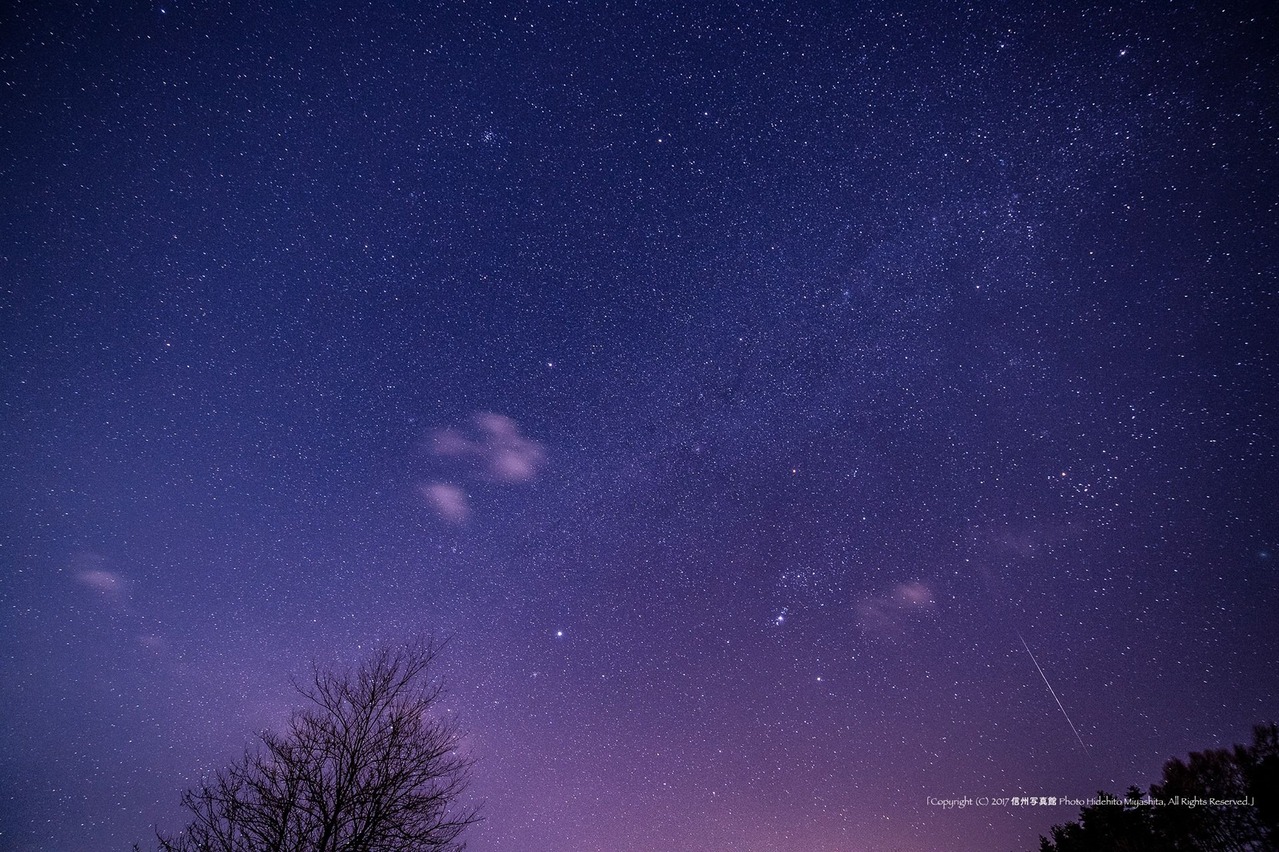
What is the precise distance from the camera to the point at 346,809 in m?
7.16

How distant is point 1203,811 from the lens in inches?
788

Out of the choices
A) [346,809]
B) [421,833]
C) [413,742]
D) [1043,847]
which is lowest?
[1043,847]

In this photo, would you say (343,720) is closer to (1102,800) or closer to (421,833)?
(421,833)

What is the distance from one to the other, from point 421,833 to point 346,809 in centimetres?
117

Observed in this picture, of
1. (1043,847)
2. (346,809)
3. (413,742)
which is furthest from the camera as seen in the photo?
(1043,847)

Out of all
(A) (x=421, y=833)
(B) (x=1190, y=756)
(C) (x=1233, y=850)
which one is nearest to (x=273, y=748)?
(A) (x=421, y=833)

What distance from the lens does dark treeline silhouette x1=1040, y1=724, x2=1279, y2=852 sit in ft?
60.0

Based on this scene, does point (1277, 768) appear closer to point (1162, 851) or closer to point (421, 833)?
point (1162, 851)

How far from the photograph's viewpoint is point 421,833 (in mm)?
7266

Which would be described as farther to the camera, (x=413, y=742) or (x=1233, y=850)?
(x=1233, y=850)

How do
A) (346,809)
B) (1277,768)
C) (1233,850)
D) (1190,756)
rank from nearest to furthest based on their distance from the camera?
(346,809) → (1277,768) → (1233,850) → (1190,756)

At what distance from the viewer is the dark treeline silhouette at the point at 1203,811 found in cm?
1828

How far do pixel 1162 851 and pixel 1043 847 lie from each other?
27.2ft

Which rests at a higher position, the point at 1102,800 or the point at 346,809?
the point at 346,809
